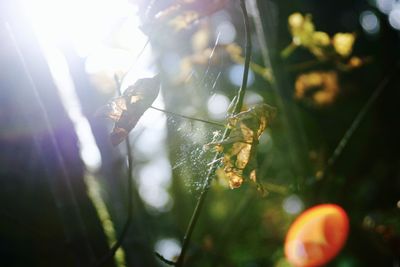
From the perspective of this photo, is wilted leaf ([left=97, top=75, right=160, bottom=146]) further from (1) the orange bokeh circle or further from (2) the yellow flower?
(1) the orange bokeh circle

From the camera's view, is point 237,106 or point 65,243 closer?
point 237,106

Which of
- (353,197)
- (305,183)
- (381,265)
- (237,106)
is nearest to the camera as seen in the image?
(237,106)

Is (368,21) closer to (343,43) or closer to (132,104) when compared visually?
(343,43)

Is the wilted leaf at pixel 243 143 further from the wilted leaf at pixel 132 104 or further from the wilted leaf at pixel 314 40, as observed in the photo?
the wilted leaf at pixel 314 40

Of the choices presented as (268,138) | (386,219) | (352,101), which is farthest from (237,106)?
(352,101)

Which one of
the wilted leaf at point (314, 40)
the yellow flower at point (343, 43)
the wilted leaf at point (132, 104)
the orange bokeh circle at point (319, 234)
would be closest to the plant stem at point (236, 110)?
the wilted leaf at point (132, 104)

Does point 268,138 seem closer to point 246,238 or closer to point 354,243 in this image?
point 246,238

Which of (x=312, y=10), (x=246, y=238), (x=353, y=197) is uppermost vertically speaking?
(x=312, y=10)

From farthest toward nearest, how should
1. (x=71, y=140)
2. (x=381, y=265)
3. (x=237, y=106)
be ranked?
(x=381, y=265), (x=71, y=140), (x=237, y=106)
